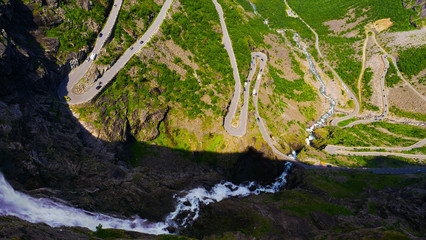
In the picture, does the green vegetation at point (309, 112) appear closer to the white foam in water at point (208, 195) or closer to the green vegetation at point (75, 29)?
the white foam in water at point (208, 195)

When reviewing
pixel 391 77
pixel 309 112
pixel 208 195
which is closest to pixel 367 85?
pixel 391 77

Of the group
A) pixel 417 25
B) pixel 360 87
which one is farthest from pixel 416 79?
pixel 417 25

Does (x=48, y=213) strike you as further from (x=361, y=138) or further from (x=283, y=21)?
(x=283, y=21)

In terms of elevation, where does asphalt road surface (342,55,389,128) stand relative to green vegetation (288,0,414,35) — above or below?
below

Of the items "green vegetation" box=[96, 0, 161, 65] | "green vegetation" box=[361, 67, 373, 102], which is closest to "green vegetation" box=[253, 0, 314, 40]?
"green vegetation" box=[361, 67, 373, 102]

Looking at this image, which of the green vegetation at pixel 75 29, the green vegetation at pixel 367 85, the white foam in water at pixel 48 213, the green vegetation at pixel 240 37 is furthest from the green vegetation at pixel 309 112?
the green vegetation at pixel 75 29

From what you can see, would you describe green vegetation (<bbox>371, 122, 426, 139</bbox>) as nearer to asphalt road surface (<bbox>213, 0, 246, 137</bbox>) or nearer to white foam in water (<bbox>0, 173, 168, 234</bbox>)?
asphalt road surface (<bbox>213, 0, 246, 137</bbox>)
